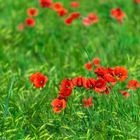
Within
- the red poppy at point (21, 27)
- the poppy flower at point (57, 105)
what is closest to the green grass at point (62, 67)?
the red poppy at point (21, 27)

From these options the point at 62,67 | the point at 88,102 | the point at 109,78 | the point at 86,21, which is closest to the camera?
the point at 109,78

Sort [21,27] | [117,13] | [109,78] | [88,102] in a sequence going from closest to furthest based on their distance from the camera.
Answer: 1. [109,78]
2. [88,102]
3. [117,13]
4. [21,27]

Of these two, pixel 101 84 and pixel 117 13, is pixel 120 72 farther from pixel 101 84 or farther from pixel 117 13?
pixel 117 13

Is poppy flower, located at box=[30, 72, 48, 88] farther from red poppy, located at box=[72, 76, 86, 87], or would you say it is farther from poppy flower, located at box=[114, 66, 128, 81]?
poppy flower, located at box=[114, 66, 128, 81]

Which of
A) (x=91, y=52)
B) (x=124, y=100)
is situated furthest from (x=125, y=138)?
(x=91, y=52)

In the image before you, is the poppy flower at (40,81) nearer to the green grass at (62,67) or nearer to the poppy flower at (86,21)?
the green grass at (62,67)

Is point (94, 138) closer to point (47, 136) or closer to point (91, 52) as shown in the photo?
point (47, 136)

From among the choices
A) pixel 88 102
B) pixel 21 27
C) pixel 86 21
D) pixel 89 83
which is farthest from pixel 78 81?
pixel 21 27

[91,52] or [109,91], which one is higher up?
[109,91]

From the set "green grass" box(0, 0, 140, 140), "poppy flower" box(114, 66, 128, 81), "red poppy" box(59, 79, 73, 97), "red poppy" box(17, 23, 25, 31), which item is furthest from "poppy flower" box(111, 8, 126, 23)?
"red poppy" box(59, 79, 73, 97)
